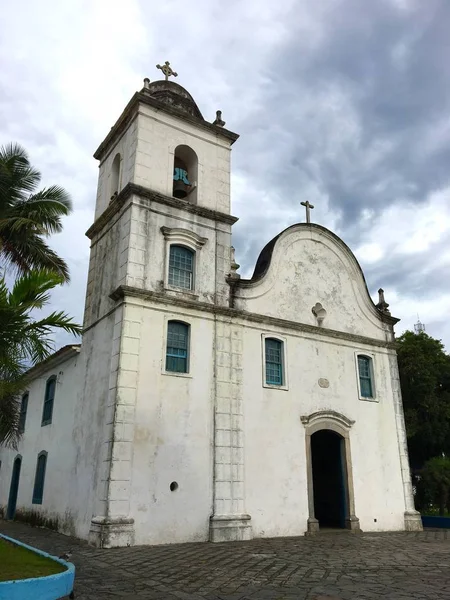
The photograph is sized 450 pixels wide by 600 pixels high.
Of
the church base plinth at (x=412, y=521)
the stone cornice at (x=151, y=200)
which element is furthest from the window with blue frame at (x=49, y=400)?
the church base plinth at (x=412, y=521)

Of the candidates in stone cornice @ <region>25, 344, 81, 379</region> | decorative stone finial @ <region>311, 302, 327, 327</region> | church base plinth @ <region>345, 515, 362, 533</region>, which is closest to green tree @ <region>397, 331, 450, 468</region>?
decorative stone finial @ <region>311, 302, 327, 327</region>

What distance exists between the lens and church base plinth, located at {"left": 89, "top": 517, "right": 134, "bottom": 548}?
414 inches

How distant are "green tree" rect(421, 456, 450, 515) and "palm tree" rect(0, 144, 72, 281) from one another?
13.6m

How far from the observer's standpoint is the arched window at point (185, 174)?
50.6ft

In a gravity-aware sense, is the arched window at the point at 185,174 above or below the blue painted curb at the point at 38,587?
above

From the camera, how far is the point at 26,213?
1516 cm

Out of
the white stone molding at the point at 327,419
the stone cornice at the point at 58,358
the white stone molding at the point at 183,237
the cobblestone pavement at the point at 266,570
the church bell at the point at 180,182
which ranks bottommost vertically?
the cobblestone pavement at the point at 266,570

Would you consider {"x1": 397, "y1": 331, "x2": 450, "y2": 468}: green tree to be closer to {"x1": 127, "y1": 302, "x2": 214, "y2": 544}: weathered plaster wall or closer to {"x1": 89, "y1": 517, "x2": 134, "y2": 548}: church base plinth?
{"x1": 127, "y1": 302, "x2": 214, "y2": 544}: weathered plaster wall

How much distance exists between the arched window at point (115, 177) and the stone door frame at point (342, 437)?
8.84m

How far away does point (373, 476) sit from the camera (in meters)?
15.1

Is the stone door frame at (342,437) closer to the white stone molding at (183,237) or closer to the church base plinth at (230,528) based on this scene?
the church base plinth at (230,528)

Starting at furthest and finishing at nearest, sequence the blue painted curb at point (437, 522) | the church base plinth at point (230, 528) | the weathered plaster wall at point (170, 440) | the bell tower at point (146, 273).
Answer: the blue painted curb at point (437, 522) < the church base plinth at point (230, 528) < the bell tower at point (146, 273) < the weathered plaster wall at point (170, 440)

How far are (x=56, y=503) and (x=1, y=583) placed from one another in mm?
10456

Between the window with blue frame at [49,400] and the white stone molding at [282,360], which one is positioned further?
the window with blue frame at [49,400]
